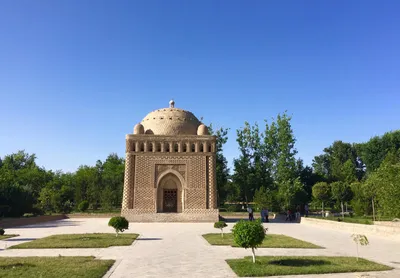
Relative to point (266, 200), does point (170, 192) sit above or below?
above

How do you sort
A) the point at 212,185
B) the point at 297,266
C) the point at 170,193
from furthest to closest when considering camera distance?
1. the point at 170,193
2. the point at 212,185
3. the point at 297,266

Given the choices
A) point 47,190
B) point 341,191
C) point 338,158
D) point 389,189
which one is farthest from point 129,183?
point 338,158

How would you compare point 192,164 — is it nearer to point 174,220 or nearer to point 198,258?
point 174,220

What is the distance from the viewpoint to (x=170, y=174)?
82.4ft

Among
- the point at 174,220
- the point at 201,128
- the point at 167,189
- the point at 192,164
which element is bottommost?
the point at 174,220

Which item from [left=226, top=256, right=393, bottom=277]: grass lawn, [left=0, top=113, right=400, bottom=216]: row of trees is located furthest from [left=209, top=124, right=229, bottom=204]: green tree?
[left=226, top=256, right=393, bottom=277]: grass lawn

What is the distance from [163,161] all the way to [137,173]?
83.4 inches

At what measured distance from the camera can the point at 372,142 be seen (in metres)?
41.8

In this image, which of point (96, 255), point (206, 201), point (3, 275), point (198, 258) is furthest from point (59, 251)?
point (206, 201)

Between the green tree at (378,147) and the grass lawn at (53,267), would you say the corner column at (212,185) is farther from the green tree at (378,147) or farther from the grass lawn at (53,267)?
the green tree at (378,147)

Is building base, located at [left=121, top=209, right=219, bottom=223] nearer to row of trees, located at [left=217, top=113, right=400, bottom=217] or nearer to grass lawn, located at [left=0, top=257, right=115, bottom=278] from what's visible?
row of trees, located at [left=217, top=113, right=400, bottom=217]

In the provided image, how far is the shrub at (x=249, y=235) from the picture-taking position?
7.63m

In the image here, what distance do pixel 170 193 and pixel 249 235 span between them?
60.0 ft

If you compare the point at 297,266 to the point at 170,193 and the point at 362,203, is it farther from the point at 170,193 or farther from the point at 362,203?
the point at 362,203
